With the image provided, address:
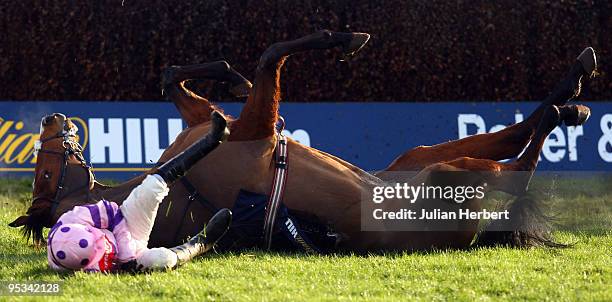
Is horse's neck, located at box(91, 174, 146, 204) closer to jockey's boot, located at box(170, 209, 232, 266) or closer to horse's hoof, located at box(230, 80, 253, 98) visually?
jockey's boot, located at box(170, 209, 232, 266)

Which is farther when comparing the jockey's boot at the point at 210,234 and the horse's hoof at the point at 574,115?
the horse's hoof at the point at 574,115

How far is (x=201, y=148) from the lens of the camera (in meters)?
5.34

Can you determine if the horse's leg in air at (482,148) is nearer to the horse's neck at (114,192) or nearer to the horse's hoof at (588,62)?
the horse's hoof at (588,62)

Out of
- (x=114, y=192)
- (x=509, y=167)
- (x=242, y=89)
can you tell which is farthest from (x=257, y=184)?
(x=509, y=167)

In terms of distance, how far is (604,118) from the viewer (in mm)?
10477

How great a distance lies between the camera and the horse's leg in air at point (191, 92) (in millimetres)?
6586

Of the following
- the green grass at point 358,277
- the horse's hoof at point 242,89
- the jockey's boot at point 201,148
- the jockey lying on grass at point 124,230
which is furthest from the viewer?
the horse's hoof at point 242,89

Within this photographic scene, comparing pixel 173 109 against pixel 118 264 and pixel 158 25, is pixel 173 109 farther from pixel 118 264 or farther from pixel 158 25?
pixel 118 264

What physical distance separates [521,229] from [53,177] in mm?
2890

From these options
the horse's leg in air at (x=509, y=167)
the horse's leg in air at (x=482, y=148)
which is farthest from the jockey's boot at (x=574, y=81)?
the horse's leg in air at (x=509, y=167)

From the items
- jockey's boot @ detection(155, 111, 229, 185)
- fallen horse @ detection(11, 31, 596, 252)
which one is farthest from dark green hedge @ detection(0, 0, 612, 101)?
jockey's boot @ detection(155, 111, 229, 185)

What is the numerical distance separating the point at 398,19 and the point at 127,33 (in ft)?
9.91

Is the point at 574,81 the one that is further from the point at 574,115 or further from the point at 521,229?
the point at 521,229

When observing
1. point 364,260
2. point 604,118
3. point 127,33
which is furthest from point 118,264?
point 604,118
